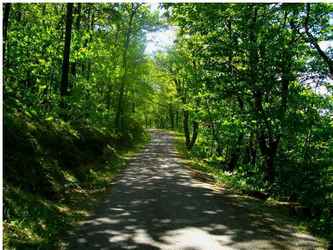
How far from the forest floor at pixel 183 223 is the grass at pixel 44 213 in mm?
389

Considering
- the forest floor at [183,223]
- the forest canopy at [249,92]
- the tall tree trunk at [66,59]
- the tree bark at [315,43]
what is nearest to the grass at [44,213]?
the forest floor at [183,223]

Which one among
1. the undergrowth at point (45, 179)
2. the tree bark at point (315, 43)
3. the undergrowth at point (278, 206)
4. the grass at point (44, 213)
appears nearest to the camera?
the grass at point (44, 213)

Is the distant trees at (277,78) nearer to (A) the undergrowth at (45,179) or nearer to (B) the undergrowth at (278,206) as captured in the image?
(B) the undergrowth at (278,206)

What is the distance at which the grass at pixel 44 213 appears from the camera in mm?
8812

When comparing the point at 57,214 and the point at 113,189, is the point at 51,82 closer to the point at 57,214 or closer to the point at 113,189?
the point at 113,189

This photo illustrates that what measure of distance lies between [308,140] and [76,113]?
439 inches

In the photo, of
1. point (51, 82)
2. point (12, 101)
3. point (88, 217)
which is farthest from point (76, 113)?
point (88, 217)

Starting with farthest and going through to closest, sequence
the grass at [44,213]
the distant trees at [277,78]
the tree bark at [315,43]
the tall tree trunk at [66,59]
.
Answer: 1. the tall tree trunk at [66,59]
2. the distant trees at [277,78]
3. the tree bark at [315,43]
4. the grass at [44,213]

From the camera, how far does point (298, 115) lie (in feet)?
54.1

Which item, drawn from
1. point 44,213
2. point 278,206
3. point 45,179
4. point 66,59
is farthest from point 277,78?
point 44,213

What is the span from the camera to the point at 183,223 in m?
11.0

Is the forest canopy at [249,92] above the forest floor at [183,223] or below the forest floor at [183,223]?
above

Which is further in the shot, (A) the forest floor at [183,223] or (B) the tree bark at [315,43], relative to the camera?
(B) the tree bark at [315,43]

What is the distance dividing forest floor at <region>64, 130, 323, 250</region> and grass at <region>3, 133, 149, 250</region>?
1.27 feet
